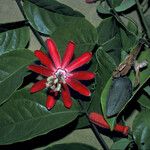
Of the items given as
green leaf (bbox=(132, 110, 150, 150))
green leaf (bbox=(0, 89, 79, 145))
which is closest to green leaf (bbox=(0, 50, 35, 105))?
green leaf (bbox=(0, 89, 79, 145))

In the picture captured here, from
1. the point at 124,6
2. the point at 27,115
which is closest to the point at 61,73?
the point at 27,115

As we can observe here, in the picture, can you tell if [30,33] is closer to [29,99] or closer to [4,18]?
[4,18]

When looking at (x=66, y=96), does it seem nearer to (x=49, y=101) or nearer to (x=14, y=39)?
(x=49, y=101)

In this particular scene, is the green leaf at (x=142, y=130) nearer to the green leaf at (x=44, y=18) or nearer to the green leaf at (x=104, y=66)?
the green leaf at (x=104, y=66)

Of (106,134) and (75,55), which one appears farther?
(106,134)

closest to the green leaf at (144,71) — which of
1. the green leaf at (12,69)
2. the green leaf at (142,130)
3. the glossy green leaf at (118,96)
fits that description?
the glossy green leaf at (118,96)

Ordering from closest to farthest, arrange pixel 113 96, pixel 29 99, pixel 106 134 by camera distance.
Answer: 1. pixel 113 96
2. pixel 29 99
3. pixel 106 134

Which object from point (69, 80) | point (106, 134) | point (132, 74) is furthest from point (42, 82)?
point (106, 134)
